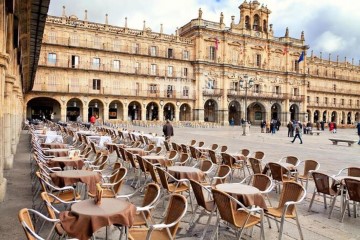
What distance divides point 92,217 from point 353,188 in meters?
4.54

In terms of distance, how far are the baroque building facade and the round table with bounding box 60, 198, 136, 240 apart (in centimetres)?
2800

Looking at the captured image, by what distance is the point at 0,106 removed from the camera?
6.32m

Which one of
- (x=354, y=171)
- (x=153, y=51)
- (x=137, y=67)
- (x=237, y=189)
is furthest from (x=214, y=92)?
(x=237, y=189)

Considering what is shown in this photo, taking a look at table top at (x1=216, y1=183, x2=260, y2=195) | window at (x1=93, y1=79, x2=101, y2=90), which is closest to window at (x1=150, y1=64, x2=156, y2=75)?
window at (x1=93, y1=79, x2=101, y2=90)

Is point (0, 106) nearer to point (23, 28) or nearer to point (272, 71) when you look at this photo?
point (23, 28)

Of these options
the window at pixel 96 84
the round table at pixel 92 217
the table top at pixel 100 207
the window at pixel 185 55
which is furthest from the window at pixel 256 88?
the round table at pixel 92 217

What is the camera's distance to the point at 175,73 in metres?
44.9

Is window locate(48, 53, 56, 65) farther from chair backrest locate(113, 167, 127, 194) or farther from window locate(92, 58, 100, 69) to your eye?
chair backrest locate(113, 167, 127, 194)

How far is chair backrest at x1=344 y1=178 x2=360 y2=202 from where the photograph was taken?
5.50m

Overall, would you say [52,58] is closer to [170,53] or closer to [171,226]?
[170,53]

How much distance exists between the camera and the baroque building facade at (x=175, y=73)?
125 ft

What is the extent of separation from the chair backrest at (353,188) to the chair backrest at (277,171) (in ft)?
5.01

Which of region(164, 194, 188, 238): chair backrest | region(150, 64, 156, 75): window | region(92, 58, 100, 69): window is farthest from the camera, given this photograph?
region(150, 64, 156, 75): window

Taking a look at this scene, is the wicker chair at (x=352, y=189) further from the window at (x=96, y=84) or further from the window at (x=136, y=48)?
the window at (x=136, y=48)
